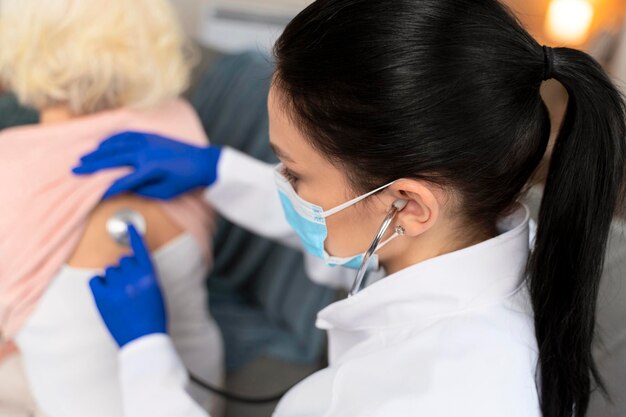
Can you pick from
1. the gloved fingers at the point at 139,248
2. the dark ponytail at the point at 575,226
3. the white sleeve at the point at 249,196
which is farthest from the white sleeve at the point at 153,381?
the dark ponytail at the point at 575,226

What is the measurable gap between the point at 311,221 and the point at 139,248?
0.33 metres

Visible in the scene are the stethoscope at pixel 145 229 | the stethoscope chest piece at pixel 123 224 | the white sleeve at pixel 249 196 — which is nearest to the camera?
the stethoscope at pixel 145 229

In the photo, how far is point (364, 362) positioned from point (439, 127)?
0.30m

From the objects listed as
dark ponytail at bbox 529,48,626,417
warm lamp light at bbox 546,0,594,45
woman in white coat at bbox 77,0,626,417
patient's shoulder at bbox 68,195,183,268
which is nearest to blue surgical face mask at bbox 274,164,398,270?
woman in white coat at bbox 77,0,626,417

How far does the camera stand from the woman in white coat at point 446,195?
2.30 ft

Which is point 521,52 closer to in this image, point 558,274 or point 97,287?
point 558,274

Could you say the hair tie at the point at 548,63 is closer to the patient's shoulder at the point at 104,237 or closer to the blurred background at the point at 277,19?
the patient's shoulder at the point at 104,237

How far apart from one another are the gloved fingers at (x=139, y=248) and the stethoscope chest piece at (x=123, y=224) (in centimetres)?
2

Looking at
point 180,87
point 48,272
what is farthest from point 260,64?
point 48,272

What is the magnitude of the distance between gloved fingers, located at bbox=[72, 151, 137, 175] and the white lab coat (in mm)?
409

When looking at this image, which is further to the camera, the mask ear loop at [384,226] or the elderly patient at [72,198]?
the elderly patient at [72,198]

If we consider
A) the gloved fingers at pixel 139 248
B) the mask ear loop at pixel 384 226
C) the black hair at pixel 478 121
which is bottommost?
the gloved fingers at pixel 139 248

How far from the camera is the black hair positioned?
2.27 ft

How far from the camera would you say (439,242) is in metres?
0.84
